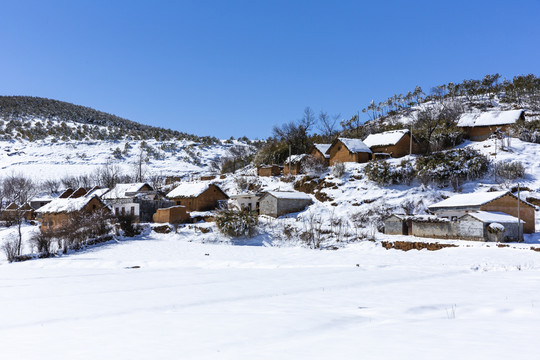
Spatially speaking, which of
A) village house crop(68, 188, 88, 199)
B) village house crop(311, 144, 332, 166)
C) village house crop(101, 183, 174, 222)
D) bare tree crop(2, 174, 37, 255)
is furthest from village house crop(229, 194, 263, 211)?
bare tree crop(2, 174, 37, 255)

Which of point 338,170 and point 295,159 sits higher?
point 295,159

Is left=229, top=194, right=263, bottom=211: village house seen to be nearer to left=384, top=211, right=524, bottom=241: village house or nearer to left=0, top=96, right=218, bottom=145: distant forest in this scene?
left=384, top=211, right=524, bottom=241: village house

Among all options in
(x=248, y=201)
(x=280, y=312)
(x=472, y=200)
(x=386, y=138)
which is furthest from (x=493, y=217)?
(x=280, y=312)

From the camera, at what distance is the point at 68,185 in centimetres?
7706

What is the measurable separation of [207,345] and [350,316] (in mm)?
3910

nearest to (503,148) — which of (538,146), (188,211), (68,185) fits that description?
(538,146)

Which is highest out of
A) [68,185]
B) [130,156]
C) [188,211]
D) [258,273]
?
[130,156]

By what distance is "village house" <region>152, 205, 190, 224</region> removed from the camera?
45441 millimetres

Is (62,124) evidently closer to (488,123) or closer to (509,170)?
(488,123)

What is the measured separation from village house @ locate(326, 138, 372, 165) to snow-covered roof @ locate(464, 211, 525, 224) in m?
23.1

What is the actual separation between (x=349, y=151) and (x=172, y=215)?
2635cm

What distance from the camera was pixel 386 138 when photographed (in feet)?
198

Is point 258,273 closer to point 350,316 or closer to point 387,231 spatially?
point 350,316

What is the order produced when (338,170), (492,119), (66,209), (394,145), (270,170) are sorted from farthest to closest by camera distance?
(492,119) → (270,170) → (394,145) → (338,170) → (66,209)
